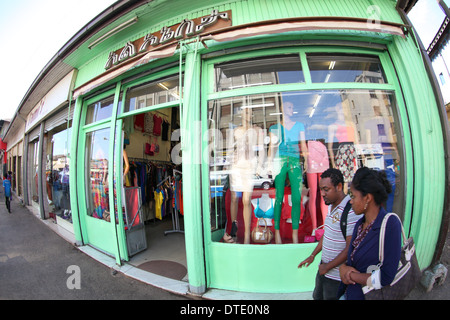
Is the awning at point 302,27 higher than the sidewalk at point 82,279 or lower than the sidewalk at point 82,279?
higher

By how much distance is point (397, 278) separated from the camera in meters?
1.19

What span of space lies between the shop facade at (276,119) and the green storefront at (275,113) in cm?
2

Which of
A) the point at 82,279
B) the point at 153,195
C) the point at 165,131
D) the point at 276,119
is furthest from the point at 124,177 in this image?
the point at 276,119

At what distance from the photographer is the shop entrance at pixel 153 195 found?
370 cm

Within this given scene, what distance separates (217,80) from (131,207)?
3.13m

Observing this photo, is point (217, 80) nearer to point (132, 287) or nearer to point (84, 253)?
point (132, 287)

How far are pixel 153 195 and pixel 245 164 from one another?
12.0 ft

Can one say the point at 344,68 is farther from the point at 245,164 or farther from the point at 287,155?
the point at 245,164

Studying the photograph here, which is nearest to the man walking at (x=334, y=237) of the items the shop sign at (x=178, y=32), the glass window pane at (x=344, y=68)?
the glass window pane at (x=344, y=68)

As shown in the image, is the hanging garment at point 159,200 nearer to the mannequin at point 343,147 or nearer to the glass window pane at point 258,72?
the glass window pane at point 258,72

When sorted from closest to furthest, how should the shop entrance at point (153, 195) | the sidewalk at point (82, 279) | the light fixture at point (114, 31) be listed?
the sidewalk at point (82, 279) < the light fixture at point (114, 31) < the shop entrance at point (153, 195)

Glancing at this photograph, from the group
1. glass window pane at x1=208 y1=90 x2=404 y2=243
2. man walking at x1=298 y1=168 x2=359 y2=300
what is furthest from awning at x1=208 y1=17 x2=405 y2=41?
man walking at x1=298 y1=168 x2=359 y2=300

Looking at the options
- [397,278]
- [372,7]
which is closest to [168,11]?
[372,7]

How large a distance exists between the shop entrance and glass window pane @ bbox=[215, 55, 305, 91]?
228 cm
